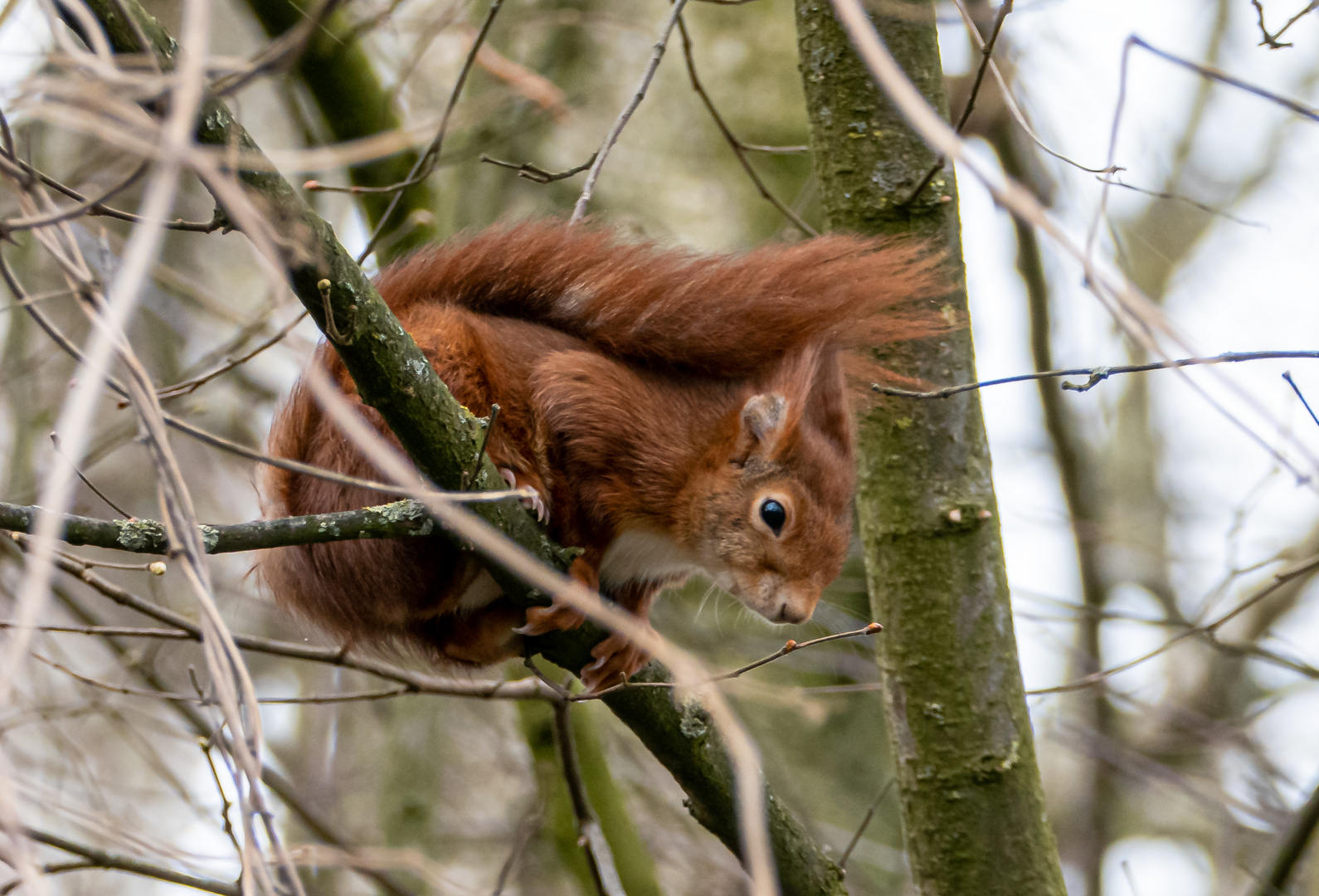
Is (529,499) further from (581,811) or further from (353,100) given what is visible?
(353,100)

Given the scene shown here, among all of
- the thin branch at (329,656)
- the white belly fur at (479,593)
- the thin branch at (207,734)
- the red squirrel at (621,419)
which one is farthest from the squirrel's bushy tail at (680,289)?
the thin branch at (207,734)

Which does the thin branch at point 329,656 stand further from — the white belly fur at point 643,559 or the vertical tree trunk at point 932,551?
the vertical tree trunk at point 932,551

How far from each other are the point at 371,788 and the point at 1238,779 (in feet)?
10.1

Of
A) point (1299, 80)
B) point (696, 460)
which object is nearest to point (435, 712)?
point (696, 460)

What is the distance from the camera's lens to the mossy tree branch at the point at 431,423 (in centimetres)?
116

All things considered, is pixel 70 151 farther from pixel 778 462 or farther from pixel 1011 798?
pixel 1011 798

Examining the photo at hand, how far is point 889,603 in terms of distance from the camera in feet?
6.90

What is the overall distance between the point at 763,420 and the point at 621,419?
0.93ft

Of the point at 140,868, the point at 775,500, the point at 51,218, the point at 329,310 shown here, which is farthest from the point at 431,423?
the point at 775,500

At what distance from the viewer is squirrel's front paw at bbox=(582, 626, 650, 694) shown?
1918mm

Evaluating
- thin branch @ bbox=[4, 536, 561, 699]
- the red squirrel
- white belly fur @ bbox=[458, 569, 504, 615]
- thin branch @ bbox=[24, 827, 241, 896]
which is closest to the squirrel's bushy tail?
the red squirrel

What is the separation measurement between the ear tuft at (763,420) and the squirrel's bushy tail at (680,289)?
86 millimetres

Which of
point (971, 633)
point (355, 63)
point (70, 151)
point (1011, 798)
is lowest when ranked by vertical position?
point (1011, 798)

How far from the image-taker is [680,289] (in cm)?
193
